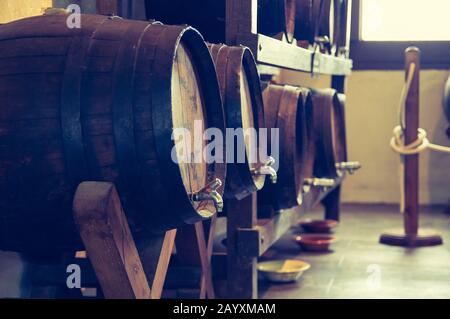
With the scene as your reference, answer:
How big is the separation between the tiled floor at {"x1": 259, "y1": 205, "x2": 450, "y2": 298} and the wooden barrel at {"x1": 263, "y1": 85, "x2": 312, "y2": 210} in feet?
1.67

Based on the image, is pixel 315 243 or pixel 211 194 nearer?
pixel 211 194

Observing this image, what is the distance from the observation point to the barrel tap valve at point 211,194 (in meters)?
2.61

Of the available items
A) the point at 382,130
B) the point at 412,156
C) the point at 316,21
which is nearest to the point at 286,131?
the point at 316,21

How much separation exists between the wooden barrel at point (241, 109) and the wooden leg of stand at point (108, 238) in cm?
74

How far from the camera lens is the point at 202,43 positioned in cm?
270

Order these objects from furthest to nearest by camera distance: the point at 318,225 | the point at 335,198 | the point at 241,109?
the point at 335,198 < the point at 318,225 < the point at 241,109

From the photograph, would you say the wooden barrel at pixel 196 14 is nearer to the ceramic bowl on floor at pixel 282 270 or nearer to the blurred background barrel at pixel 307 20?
the blurred background barrel at pixel 307 20

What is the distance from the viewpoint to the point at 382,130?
7984 mm

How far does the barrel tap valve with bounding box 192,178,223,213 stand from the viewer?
8.56ft

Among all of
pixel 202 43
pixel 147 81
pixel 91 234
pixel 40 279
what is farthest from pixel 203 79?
pixel 40 279

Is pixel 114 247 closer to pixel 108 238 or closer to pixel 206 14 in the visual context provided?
pixel 108 238

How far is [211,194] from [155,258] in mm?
325

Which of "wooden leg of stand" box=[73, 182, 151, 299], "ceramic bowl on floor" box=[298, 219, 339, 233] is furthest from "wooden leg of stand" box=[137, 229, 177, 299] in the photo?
"ceramic bowl on floor" box=[298, 219, 339, 233]

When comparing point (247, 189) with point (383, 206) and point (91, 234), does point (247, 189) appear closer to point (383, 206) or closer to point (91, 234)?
point (91, 234)
